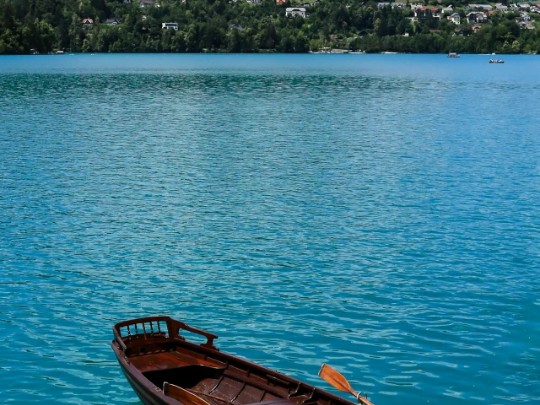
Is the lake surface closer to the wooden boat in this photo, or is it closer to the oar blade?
the wooden boat

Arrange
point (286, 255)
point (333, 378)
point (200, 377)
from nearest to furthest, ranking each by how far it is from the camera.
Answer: point (333, 378), point (200, 377), point (286, 255)

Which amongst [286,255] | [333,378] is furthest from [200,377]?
[286,255]

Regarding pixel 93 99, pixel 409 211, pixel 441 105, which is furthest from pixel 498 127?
pixel 93 99

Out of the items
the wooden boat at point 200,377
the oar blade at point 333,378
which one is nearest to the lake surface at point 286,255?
the wooden boat at point 200,377

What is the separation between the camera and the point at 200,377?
23.4m

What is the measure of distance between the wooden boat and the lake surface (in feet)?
6.17

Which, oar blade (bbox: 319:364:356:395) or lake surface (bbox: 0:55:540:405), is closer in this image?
oar blade (bbox: 319:364:356:395)

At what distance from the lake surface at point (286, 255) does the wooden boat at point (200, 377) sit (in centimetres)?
188

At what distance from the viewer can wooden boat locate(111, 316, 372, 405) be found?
20.8m

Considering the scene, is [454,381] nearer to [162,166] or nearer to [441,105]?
[162,166]

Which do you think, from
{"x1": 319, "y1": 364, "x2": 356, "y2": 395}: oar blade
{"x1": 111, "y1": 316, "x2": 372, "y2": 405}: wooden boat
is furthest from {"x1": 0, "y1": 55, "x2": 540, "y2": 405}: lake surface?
{"x1": 319, "y1": 364, "x2": 356, "y2": 395}: oar blade

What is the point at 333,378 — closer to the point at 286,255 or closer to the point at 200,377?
the point at 200,377

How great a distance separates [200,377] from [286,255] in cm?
1630

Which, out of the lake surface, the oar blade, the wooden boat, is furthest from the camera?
the lake surface
